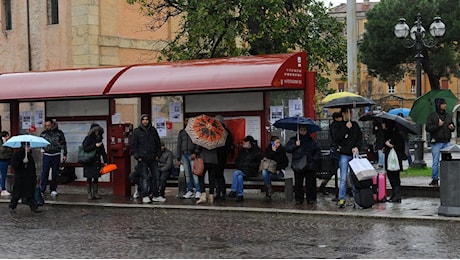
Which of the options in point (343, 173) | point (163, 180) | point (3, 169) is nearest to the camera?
point (343, 173)

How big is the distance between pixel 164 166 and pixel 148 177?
72 cm

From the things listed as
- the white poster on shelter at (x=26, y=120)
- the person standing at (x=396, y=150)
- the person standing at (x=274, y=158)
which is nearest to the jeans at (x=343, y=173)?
the person standing at (x=396, y=150)

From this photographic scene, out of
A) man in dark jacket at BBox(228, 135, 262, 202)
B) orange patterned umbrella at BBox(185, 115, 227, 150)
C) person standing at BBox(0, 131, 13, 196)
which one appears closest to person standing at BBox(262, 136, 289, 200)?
man in dark jacket at BBox(228, 135, 262, 202)

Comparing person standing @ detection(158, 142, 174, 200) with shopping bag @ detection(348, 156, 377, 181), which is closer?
shopping bag @ detection(348, 156, 377, 181)

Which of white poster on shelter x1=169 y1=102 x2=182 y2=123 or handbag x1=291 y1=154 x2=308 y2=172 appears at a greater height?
white poster on shelter x1=169 y1=102 x2=182 y2=123

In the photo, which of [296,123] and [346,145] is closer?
[346,145]

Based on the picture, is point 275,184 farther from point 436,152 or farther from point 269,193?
point 436,152

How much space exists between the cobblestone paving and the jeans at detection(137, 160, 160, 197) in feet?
3.82

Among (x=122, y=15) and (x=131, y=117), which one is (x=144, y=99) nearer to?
(x=131, y=117)

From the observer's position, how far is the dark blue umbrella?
13.6 metres

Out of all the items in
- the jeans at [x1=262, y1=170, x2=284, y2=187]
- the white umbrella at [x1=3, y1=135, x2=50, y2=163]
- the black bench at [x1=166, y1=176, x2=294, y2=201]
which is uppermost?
the white umbrella at [x1=3, y1=135, x2=50, y2=163]

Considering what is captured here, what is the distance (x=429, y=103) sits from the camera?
599 inches

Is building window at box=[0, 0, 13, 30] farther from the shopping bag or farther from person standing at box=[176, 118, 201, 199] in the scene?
the shopping bag

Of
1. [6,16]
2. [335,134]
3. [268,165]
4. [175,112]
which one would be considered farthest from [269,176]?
[6,16]
